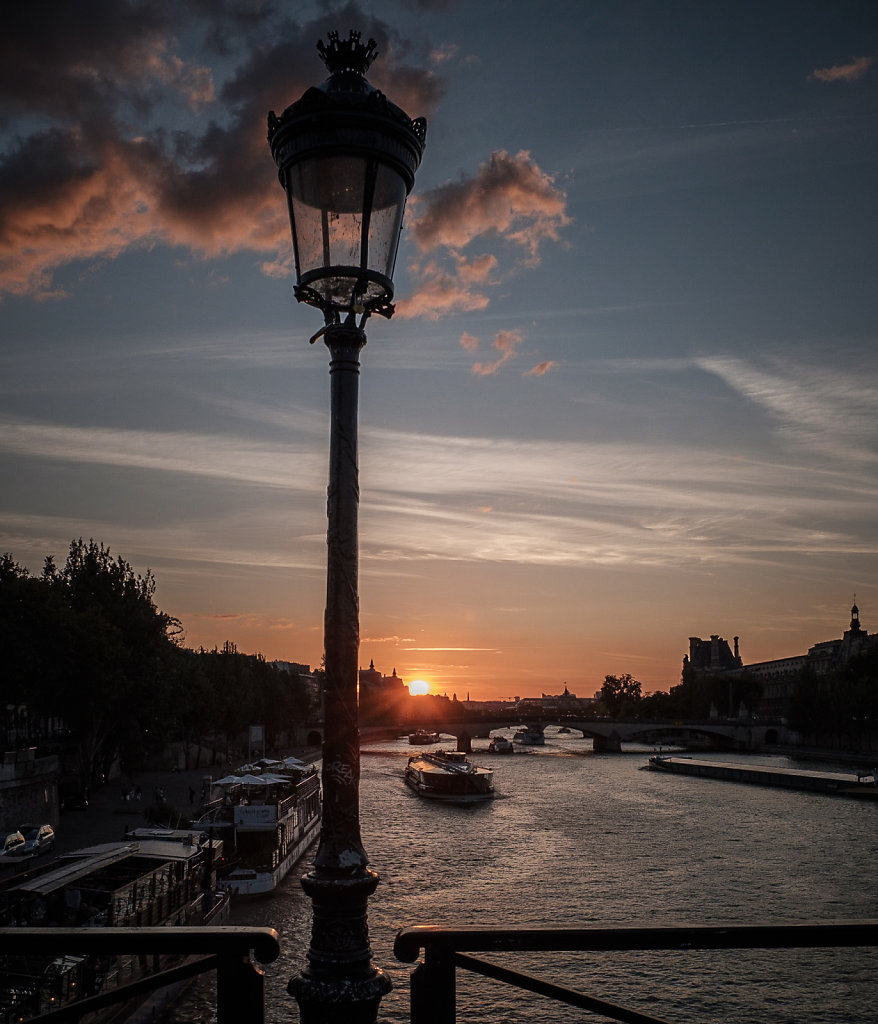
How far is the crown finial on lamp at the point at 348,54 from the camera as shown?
5.30 meters

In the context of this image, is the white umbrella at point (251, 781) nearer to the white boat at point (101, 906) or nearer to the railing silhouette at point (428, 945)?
the white boat at point (101, 906)

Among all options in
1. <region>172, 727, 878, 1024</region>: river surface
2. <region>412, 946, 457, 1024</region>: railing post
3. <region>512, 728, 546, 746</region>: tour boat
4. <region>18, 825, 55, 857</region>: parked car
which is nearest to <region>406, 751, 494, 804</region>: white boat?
<region>172, 727, 878, 1024</region>: river surface

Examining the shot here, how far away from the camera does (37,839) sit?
36.0m

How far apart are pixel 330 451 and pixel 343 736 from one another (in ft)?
4.70

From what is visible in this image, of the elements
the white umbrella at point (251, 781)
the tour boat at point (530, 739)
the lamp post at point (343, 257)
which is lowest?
the tour boat at point (530, 739)

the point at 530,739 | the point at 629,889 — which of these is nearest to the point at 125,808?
the point at 629,889

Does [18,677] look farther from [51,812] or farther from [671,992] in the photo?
[671,992]

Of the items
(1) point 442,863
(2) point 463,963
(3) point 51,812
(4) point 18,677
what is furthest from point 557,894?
(2) point 463,963

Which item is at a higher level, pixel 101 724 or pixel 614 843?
pixel 101 724

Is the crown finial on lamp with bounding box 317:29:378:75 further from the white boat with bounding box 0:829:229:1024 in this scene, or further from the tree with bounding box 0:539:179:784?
the tree with bounding box 0:539:179:784

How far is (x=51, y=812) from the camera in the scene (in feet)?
145

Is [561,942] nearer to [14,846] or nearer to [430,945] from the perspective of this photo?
[430,945]

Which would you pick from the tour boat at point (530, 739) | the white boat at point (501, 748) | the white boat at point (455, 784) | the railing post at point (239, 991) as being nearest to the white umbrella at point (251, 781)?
the white boat at point (455, 784)

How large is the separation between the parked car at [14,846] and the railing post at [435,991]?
34577mm
